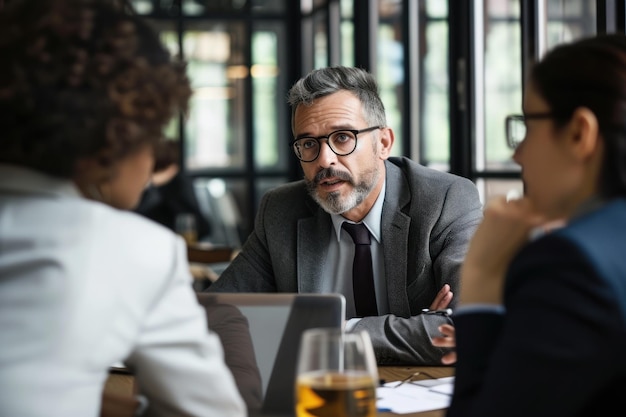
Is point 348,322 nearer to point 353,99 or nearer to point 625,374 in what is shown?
point 353,99

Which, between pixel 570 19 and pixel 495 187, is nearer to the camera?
pixel 570 19

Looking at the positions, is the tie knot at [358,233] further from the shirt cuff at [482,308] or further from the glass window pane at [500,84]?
the glass window pane at [500,84]

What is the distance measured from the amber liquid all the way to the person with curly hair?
0.12m

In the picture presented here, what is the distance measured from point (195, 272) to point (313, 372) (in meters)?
4.50

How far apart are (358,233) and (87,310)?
1.63m

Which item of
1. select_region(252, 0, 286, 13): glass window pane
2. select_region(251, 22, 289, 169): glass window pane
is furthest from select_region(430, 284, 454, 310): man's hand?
select_region(252, 0, 286, 13): glass window pane

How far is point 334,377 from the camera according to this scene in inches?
49.8

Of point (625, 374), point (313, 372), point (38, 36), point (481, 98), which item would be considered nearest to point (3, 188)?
point (38, 36)

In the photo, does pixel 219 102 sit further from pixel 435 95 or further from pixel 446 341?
pixel 446 341

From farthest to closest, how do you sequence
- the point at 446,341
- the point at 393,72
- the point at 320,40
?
the point at 320,40, the point at 393,72, the point at 446,341

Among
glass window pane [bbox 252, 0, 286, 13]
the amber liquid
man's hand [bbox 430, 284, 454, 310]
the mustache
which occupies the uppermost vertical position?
glass window pane [bbox 252, 0, 286, 13]

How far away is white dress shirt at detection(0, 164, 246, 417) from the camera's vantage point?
115cm

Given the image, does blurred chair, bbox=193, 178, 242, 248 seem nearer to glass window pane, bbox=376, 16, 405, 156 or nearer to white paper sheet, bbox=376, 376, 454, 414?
glass window pane, bbox=376, 16, 405, 156

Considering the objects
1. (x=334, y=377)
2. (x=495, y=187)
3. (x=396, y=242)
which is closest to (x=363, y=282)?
(x=396, y=242)
